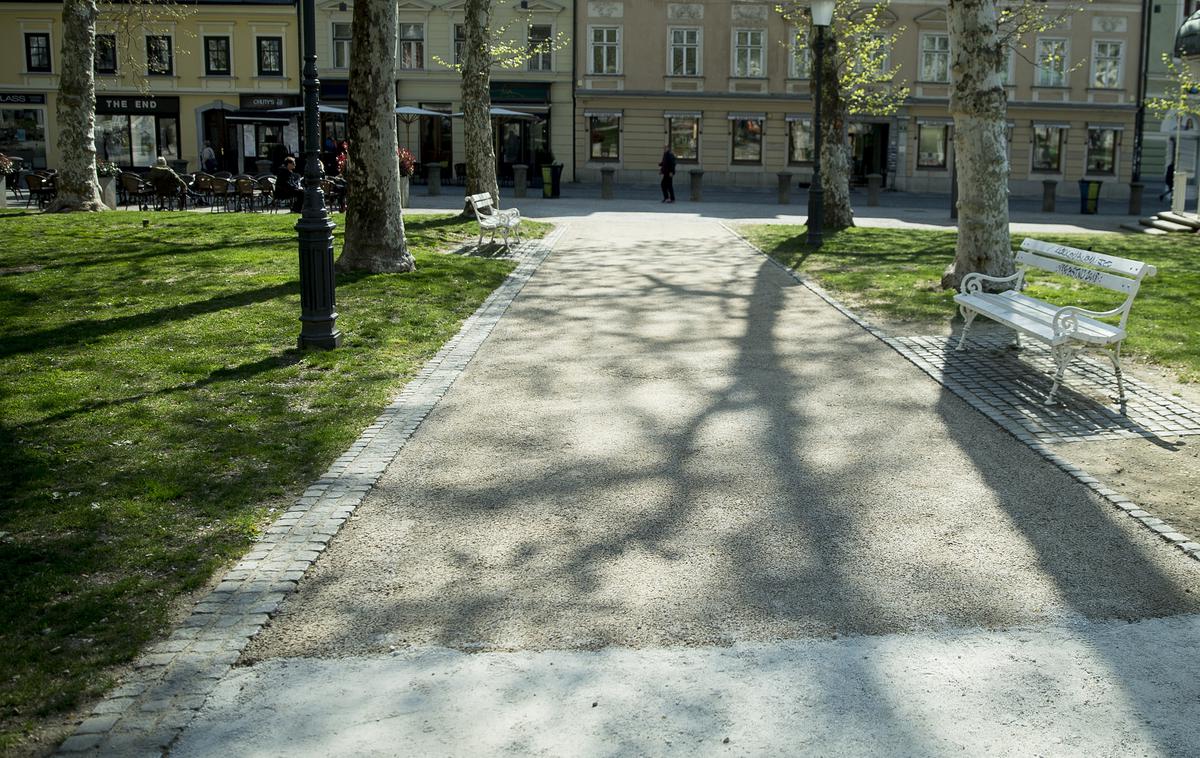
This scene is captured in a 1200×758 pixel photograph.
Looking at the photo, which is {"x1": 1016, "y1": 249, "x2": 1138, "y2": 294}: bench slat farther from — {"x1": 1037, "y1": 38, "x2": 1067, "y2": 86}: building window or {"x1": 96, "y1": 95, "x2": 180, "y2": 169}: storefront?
{"x1": 96, "y1": 95, "x2": 180, "y2": 169}: storefront

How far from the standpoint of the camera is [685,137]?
4628 cm

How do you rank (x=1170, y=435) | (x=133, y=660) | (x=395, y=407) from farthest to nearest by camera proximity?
(x=395, y=407), (x=1170, y=435), (x=133, y=660)

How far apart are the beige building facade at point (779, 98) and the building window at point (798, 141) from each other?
0.18 ft

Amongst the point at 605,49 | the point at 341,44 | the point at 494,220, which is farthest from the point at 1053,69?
the point at 494,220

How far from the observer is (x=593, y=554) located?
18.8 ft

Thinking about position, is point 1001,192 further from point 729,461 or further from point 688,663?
point 688,663

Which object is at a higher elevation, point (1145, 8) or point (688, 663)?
point (1145, 8)

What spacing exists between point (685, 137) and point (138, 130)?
21583 mm

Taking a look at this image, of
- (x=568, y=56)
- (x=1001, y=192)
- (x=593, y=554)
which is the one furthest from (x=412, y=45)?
(x=593, y=554)

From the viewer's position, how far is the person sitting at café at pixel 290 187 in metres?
25.3

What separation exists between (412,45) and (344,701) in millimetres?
44258

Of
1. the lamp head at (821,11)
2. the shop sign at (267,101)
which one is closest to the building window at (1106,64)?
the shop sign at (267,101)

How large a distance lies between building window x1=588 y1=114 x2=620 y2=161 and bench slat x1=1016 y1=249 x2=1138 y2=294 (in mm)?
35562

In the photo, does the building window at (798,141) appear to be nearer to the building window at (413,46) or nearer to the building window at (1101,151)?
the building window at (1101,151)
